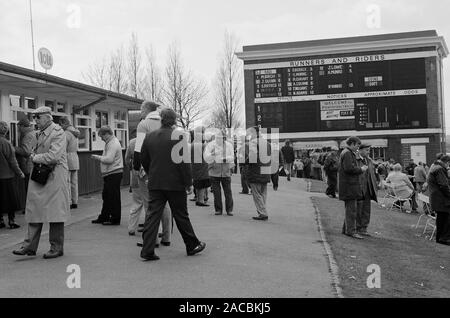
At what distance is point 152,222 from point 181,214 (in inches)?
16.3

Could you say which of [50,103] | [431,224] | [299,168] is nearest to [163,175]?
[50,103]

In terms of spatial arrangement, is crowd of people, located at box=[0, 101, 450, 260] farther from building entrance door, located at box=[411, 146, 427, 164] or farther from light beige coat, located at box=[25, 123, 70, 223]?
building entrance door, located at box=[411, 146, 427, 164]

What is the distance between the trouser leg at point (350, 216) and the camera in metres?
10.2

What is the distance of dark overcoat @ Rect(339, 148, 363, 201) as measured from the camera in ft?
32.6

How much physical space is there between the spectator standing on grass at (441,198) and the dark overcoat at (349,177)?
2319 mm

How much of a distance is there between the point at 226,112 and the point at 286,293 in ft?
102

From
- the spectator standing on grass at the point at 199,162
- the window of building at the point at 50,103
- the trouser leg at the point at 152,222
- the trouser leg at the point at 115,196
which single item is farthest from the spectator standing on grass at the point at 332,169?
the trouser leg at the point at 152,222

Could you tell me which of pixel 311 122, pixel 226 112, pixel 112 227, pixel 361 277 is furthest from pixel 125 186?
pixel 226 112

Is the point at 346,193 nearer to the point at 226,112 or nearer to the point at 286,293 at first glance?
the point at 286,293

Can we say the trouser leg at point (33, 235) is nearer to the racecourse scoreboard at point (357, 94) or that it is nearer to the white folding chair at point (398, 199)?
the white folding chair at point (398, 199)

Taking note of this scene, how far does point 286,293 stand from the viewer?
5648 millimetres

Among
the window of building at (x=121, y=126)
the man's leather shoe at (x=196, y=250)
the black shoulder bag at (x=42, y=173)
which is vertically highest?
the window of building at (x=121, y=126)

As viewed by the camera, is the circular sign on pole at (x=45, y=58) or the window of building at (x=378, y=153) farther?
the window of building at (x=378, y=153)

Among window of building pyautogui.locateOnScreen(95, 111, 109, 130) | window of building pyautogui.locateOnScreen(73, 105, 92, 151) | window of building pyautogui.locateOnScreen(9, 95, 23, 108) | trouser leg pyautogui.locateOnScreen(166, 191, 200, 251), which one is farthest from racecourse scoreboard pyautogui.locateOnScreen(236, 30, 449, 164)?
trouser leg pyautogui.locateOnScreen(166, 191, 200, 251)
